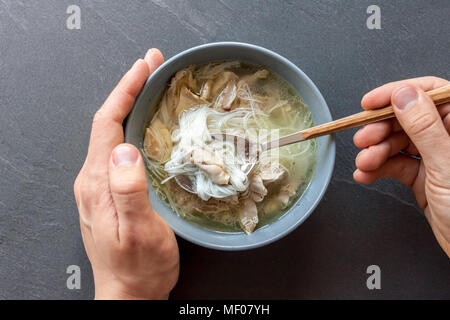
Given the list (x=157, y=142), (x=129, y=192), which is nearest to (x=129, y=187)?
(x=129, y=192)

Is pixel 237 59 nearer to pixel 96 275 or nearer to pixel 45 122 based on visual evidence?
pixel 45 122

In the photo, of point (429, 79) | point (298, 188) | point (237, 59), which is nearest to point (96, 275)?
point (298, 188)
